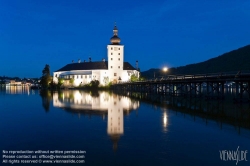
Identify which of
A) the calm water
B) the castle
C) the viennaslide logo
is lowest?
the viennaslide logo

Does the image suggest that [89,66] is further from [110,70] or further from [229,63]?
[229,63]

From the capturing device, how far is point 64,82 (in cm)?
10169

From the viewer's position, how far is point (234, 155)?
36.0 feet

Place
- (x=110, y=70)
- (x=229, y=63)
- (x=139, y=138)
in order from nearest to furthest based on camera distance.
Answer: (x=139, y=138), (x=110, y=70), (x=229, y=63)

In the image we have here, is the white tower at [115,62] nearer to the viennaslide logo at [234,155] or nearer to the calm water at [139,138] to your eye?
the calm water at [139,138]

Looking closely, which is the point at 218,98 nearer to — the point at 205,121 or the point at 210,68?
the point at 205,121

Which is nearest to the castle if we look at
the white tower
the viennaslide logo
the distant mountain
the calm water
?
the white tower

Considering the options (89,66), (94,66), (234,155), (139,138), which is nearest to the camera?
(234,155)

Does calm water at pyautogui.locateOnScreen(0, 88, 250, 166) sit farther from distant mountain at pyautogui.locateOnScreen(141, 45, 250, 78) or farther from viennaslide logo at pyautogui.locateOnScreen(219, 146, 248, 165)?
distant mountain at pyautogui.locateOnScreen(141, 45, 250, 78)

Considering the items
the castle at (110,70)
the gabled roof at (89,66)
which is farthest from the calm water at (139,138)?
the gabled roof at (89,66)

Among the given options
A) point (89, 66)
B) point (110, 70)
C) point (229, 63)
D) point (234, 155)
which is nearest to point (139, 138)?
point (234, 155)

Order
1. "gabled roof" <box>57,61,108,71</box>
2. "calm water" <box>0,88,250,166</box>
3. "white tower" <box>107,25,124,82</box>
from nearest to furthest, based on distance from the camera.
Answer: "calm water" <box>0,88,250,166</box>
"white tower" <box>107,25,124,82</box>
"gabled roof" <box>57,61,108,71</box>

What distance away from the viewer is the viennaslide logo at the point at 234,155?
10500mm

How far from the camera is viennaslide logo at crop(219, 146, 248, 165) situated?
1050 cm
